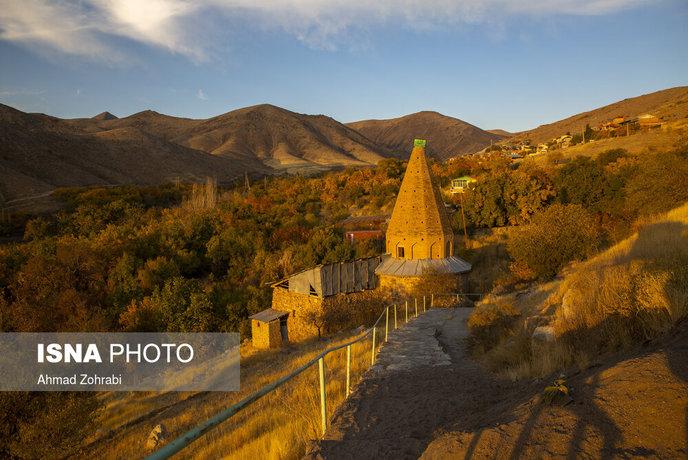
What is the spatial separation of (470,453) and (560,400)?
103 cm

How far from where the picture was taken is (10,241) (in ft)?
119

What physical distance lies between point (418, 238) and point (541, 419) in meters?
19.3

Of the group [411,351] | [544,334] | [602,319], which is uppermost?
[602,319]

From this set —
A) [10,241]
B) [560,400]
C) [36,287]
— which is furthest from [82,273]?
[560,400]

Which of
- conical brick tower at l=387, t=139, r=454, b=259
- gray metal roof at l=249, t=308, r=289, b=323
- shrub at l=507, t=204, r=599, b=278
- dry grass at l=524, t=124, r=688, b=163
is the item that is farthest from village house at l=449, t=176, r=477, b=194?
gray metal roof at l=249, t=308, r=289, b=323

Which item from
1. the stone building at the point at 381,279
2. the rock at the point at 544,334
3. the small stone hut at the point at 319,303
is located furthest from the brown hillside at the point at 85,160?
the rock at the point at 544,334

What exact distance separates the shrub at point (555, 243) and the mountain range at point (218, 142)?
49430mm

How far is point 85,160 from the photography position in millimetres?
64625

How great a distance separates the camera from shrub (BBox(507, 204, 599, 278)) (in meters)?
20.1

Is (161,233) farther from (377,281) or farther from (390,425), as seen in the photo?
(390,425)

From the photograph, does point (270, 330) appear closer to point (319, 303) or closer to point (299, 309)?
point (299, 309)

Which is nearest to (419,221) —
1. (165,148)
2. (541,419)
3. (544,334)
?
(544,334)

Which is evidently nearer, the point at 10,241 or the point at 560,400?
the point at 560,400

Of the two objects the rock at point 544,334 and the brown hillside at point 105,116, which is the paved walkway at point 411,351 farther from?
the brown hillside at point 105,116
